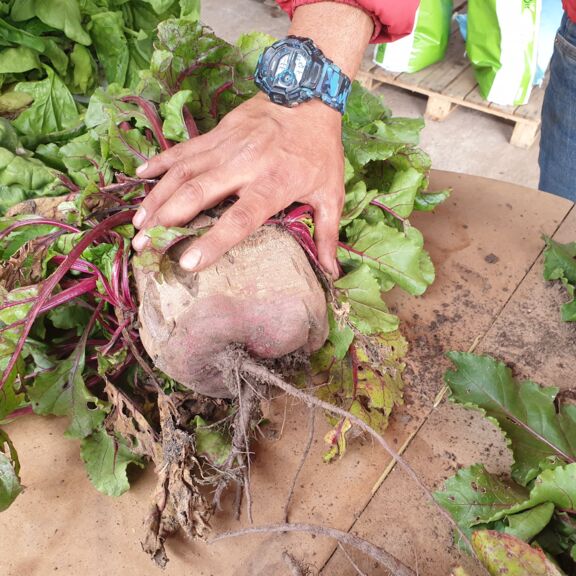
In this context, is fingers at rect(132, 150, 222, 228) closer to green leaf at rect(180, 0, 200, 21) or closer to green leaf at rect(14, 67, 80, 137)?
green leaf at rect(14, 67, 80, 137)

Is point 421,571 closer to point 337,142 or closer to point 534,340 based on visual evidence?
point 534,340

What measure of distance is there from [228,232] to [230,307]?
0.13 meters

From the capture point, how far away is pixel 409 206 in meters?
1.46

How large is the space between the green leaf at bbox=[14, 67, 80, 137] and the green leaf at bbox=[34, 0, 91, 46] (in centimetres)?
12

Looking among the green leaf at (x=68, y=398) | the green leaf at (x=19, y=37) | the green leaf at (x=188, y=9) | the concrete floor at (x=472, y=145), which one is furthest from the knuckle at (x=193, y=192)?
the concrete floor at (x=472, y=145)

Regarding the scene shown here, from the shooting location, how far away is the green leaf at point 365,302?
4.19ft

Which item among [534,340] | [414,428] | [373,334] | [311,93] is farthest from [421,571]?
[311,93]

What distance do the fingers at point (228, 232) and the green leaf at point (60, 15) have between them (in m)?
0.94

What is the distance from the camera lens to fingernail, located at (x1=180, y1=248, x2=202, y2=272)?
1.04 m

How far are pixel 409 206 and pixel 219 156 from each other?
0.49 m

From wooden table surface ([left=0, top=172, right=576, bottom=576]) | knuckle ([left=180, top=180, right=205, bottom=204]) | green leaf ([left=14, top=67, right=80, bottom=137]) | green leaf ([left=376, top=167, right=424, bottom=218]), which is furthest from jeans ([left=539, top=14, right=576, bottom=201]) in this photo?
green leaf ([left=14, top=67, right=80, bottom=137])

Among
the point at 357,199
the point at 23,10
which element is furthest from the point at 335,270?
the point at 23,10

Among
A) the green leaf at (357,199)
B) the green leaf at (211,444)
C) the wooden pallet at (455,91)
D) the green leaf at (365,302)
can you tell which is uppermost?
the green leaf at (357,199)

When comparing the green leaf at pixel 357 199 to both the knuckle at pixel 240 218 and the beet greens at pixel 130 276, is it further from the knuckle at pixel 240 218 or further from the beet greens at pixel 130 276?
the knuckle at pixel 240 218
